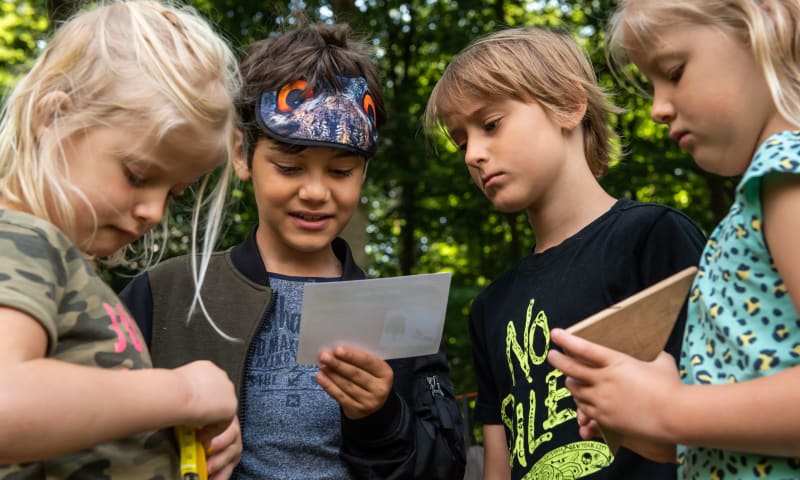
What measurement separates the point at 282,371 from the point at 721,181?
6.83 meters

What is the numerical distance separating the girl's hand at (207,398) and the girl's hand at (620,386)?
0.65 meters

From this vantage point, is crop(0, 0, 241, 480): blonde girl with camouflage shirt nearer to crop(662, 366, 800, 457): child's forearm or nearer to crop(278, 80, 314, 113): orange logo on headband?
crop(278, 80, 314, 113): orange logo on headband

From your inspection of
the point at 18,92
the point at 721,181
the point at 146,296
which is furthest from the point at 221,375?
the point at 721,181

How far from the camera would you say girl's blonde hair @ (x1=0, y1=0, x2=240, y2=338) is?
1547mm

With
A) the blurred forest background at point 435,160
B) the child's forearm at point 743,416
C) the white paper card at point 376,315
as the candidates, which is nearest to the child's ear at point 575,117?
the white paper card at point 376,315

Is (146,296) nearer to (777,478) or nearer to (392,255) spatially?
(777,478)

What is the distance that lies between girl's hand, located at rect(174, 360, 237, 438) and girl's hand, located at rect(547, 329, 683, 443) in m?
0.65

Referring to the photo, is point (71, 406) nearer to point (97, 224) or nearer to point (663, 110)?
point (97, 224)

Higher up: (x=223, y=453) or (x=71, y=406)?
(x=71, y=406)

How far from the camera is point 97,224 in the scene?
5.26 feet

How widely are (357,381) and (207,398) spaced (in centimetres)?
74

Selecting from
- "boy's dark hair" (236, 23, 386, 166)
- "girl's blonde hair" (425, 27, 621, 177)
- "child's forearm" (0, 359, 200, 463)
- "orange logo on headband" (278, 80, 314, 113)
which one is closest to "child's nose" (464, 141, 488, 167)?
"girl's blonde hair" (425, 27, 621, 177)

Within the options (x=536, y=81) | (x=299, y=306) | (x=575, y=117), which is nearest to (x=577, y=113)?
(x=575, y=117)

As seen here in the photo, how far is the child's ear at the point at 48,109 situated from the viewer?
1.57 m
